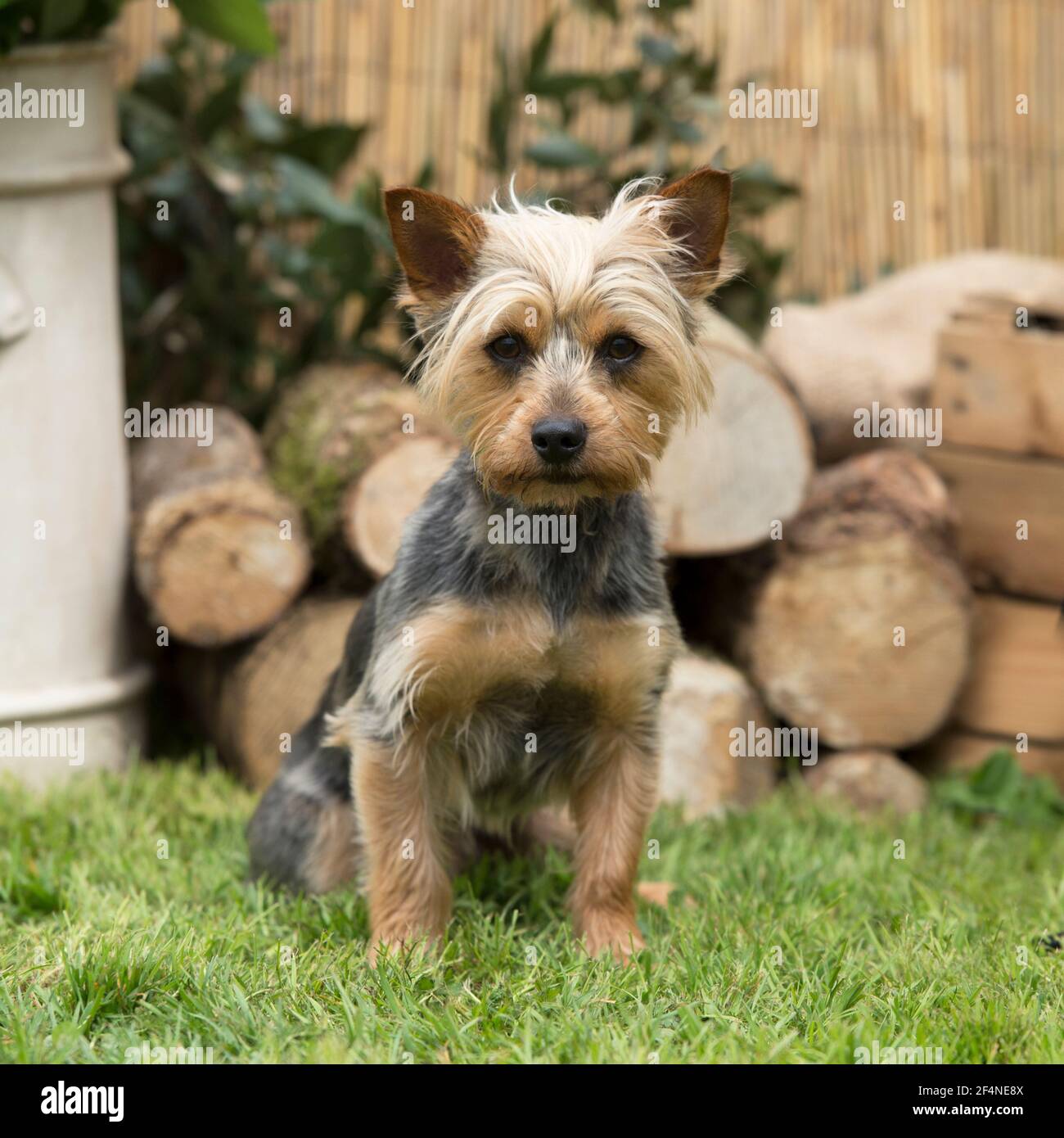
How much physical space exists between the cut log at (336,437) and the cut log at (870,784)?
2.15 metres

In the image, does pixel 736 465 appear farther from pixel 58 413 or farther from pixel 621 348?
pixel 58 413

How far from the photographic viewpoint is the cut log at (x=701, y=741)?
559 cm

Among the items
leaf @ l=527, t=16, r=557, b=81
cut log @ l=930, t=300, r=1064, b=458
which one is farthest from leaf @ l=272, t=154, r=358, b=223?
cut log @ l=930, t=300, r=1064, b=458

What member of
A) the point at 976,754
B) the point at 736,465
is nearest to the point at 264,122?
the point at 736,465

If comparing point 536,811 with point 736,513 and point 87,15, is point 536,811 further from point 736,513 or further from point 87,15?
point 87,15

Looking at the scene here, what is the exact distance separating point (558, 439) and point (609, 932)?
139 cm

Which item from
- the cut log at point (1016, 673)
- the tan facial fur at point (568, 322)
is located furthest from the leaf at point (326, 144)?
the cut log at point (1016, 673)

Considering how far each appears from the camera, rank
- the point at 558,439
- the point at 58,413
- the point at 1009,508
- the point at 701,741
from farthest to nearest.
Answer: the point at 1009,508, the point at 701,741, the point at 58,413, the point at 558,439

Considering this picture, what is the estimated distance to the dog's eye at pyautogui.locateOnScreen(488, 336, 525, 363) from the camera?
3.54 meters

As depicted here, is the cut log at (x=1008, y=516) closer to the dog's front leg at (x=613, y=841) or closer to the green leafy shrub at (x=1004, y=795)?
the green leafy shrub at (x=1004, y=795)

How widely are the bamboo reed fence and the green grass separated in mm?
3672

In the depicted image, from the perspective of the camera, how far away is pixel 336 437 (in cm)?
570

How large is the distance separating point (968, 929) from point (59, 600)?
360 cm

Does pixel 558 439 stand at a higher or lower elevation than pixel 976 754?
higher
